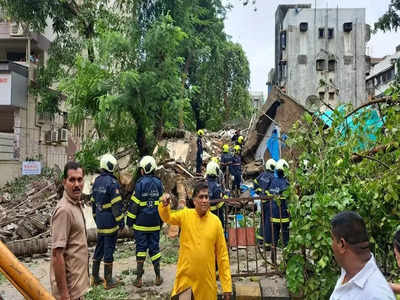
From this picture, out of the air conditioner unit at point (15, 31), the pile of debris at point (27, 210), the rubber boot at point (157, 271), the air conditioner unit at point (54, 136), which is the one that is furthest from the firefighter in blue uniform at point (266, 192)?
the air conditioner unit at point (15, 31)

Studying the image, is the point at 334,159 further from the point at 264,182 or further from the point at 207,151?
the point at 207,151

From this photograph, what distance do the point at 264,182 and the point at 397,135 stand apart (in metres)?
4.34

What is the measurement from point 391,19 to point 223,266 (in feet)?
40.6

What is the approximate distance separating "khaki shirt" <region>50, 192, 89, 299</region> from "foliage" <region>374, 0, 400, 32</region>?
1306 cm

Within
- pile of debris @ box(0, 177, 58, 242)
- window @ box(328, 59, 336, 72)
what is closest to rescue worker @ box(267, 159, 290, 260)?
pile of debris @ box(0, 177, 58, 242)

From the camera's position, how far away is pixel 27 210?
10477 millimetres

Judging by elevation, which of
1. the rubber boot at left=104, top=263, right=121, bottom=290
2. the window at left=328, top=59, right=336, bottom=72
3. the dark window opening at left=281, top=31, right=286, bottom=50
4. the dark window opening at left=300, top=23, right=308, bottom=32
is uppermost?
the dark window opening at left=300, top=23, right=308, bottom=32

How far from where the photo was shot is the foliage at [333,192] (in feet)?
11.5

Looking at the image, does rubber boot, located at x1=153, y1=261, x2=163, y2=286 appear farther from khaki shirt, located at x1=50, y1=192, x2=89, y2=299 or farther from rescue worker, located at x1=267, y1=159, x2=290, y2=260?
khaki shirt, located at x1=50, y1=192, x2=89, y2=299

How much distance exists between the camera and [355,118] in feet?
13.0

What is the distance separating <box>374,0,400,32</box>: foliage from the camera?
39.8ft

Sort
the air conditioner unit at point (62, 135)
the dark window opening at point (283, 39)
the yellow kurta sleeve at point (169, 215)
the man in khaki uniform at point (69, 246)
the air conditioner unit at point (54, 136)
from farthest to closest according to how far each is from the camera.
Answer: the dark window opening at point (283, 39) → the air conditioner unit at point (62, 135) → the air conditioner unit at point (54, 136) → the yellow kurta sleeve at point (169, 215) → the man in khaki uniform at point (69, 246)

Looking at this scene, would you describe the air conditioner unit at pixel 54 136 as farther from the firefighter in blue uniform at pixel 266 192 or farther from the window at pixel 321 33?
the window at pixel 321 33

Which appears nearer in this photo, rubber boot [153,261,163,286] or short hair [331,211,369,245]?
short hair [331,211,369,245]
